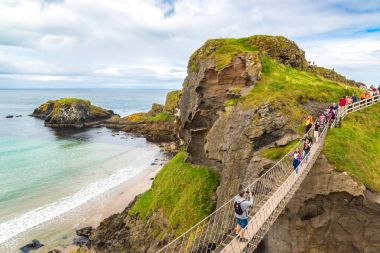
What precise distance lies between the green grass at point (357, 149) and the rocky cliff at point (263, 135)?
803 millimetres

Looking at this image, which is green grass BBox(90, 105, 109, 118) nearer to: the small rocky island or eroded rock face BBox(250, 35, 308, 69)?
the small rocky island

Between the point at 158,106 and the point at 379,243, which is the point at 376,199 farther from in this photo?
the point at 158,106

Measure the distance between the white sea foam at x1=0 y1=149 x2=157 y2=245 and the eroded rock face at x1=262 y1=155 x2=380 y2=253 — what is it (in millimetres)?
28211

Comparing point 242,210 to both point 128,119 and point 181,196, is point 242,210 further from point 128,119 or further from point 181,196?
point 128,119

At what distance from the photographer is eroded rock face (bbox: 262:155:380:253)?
16.7 m

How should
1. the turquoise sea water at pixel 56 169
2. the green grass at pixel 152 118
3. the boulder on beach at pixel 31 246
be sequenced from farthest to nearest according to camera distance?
the green grass at pixel 152 118 → the turquoise sea water at pixel 56 169 → the boulder on beach at pixel 31 246

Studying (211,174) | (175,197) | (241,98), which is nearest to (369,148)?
(241,98)

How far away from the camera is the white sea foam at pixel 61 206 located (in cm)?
3506

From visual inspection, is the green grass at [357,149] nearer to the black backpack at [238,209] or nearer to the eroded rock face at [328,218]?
the eroded rock face at [328,218]

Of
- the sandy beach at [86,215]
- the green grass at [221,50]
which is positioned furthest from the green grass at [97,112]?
the green grass at [221,50]

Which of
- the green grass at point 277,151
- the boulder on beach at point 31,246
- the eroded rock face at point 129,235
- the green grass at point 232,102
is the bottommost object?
the boulder on beach at point 31,246

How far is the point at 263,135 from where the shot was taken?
23547 mm

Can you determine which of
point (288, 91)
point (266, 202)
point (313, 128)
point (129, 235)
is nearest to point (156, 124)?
point (129, 235)

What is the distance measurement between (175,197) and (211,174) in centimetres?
407
